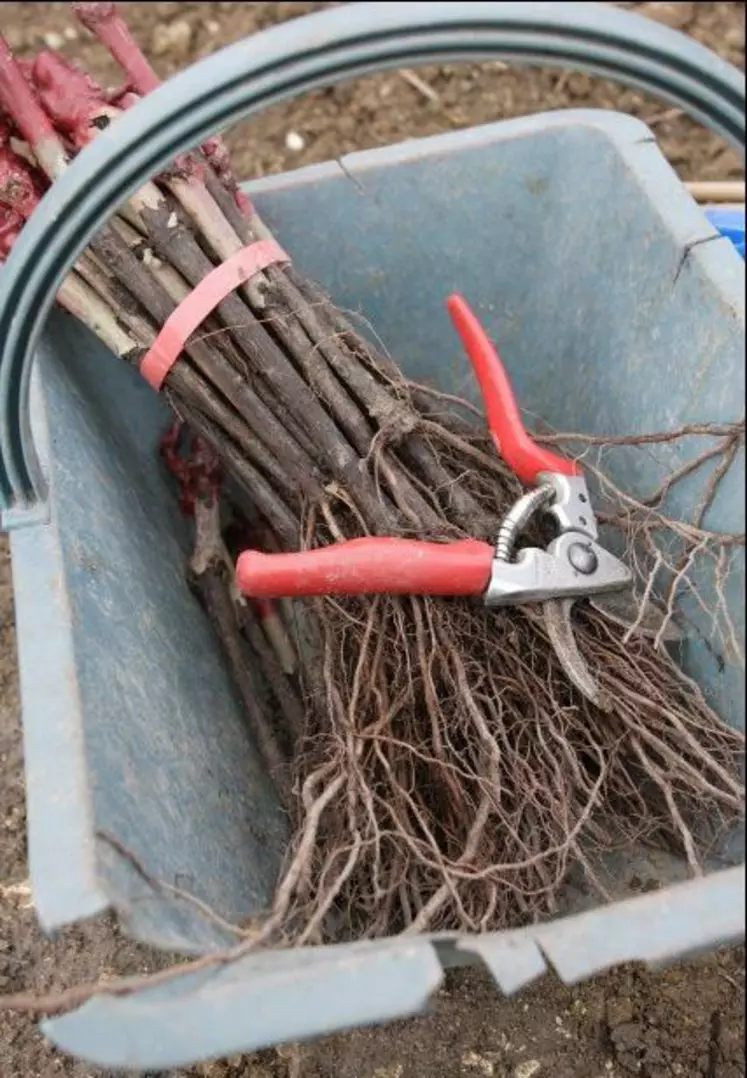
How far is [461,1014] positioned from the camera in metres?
1.29

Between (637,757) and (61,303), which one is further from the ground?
(61,303)

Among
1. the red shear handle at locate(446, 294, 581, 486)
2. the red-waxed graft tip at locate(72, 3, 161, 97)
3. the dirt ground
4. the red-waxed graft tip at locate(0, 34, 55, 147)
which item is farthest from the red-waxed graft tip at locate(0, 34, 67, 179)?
the dirt ground

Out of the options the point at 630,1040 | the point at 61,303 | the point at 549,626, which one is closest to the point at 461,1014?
the point at 630,1040

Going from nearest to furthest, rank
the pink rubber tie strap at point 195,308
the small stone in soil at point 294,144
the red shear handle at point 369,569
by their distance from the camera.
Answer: the red shear handle at point 369,569 < the pink rubber tie strap at point 195,308 < the small stone in soil at point 294,144

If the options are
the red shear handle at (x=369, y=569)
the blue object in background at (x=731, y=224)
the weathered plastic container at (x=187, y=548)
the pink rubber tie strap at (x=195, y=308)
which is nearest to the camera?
the weathered plastic container at (x=187, y=548)

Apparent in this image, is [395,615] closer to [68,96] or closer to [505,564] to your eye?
[505,564]

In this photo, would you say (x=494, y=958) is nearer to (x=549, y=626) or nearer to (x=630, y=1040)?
(x=549, y=626)

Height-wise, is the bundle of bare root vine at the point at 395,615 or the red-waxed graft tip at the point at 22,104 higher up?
the red-waxed graft tip at the point at 22,104

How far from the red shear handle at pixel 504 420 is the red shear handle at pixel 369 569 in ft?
0.52

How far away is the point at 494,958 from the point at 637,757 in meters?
0.42

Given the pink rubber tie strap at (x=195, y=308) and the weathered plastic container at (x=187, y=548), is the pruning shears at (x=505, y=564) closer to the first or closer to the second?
the weathered plastic container at (x=187, y=548)

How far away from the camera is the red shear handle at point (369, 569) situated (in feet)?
3.51

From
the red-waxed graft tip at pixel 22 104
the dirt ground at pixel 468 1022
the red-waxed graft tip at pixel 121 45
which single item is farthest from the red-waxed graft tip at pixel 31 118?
the dirt ground at pixel 468 1022

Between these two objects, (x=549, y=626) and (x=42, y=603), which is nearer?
(x=42, y=603)
